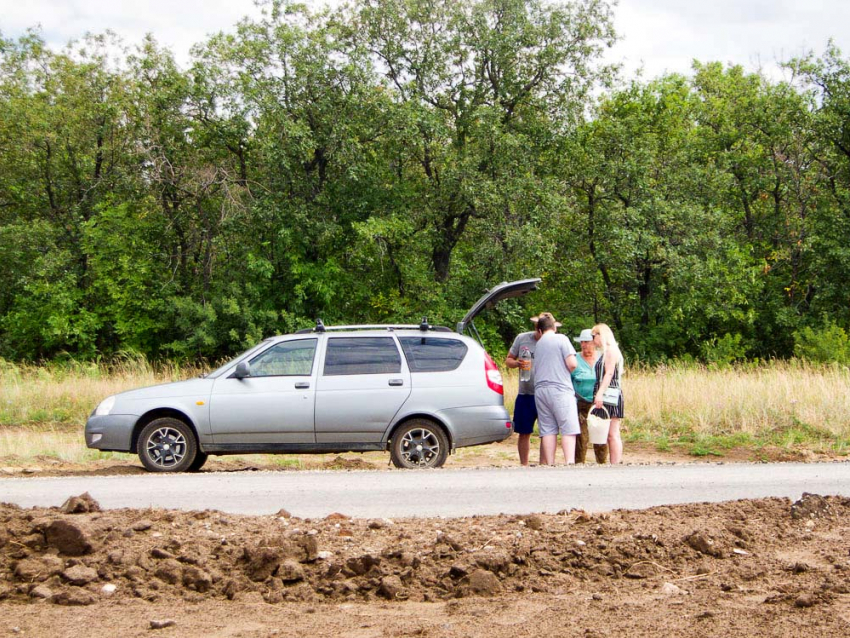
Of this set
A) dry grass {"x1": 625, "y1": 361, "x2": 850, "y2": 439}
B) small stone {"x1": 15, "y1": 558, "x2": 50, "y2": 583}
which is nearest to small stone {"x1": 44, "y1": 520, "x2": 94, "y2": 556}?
small stone {"x1": 15, "y1": 558, "x2": 50, "y2": 583}

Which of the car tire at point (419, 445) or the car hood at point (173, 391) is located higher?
the car hood at point (173, 391)

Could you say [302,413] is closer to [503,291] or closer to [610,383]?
[610,383]

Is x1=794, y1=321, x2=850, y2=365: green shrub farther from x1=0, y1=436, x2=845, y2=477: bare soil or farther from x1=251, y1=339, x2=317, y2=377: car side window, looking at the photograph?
x1=251, y1=339, x2=317, y2=377: car side window

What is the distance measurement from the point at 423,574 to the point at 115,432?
256 inches

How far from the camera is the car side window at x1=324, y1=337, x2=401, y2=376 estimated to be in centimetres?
1096

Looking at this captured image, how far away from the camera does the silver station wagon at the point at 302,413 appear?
10664 millimetres

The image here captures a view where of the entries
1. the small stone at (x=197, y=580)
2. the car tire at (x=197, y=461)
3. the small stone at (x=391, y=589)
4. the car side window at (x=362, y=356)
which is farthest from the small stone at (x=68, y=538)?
the car side window at (x=362, y=356)

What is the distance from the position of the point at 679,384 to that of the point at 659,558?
12.4 m

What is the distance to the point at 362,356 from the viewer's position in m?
11.1

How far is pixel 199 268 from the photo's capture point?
31641 mm

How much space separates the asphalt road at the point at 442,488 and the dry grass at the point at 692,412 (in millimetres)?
4080

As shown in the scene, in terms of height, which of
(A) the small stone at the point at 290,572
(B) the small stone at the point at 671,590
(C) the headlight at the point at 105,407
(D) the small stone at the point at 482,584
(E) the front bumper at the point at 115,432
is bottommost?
(B) the small stone at the point at 671,590

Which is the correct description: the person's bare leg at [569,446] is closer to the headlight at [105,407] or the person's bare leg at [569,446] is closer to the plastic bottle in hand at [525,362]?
the plastic bottle in hand at [525,362]

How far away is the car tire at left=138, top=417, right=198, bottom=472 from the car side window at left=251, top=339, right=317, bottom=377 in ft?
3.40
